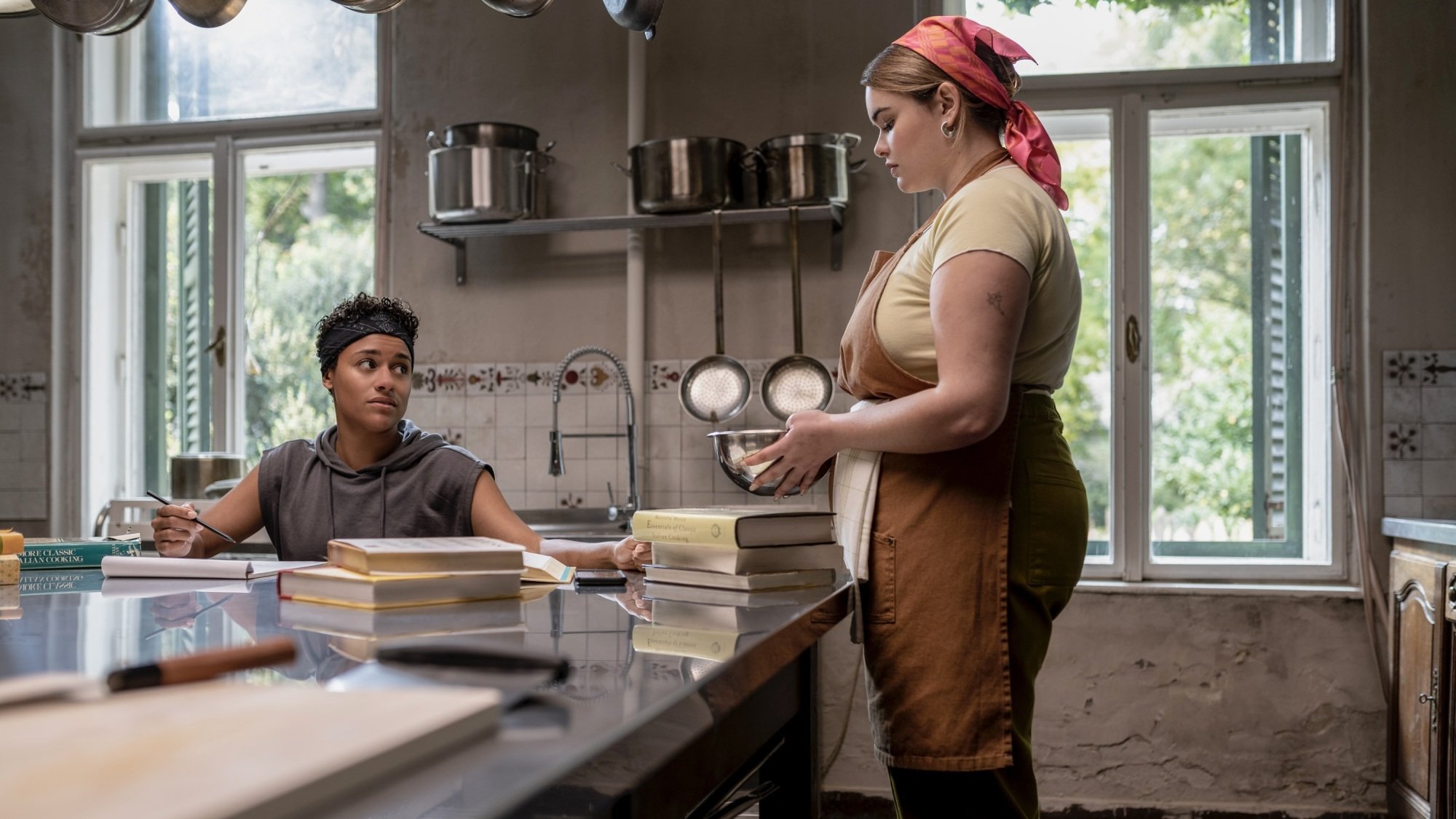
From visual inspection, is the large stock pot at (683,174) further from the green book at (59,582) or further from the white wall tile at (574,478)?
the green book at (59,582)

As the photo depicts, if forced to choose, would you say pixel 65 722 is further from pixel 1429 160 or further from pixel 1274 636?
pixel 1429 160

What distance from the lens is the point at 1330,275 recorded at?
3.18 m

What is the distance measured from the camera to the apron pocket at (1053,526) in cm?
143

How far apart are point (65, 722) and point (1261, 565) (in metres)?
3.28

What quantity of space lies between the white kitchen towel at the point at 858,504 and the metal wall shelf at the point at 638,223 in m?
1.77

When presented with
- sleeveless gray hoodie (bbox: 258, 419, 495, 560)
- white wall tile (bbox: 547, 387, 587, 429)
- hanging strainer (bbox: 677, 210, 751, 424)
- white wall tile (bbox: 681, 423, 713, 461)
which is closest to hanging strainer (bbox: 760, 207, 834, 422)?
hanging strainer (bbox: 677, 210, 751, 424)

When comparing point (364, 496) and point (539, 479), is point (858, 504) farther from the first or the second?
point (539, 479)

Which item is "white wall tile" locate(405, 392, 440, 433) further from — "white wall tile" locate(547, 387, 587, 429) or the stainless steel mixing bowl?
the stainless steel mixing bowl


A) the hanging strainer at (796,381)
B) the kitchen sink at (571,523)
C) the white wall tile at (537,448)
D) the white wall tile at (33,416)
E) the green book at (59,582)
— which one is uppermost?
the hanging strainer at (796,381)

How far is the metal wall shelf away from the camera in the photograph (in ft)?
10.5

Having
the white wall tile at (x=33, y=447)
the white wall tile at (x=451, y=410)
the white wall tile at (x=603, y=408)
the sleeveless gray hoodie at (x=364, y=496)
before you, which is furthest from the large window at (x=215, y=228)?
the sleeveless gray hoodie at (x=364, y=496)

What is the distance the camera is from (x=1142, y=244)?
3.29m

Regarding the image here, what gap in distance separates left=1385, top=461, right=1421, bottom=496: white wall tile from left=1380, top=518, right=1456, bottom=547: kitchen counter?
9 centimetres

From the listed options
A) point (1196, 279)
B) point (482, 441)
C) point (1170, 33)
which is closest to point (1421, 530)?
point (1196, 279)
